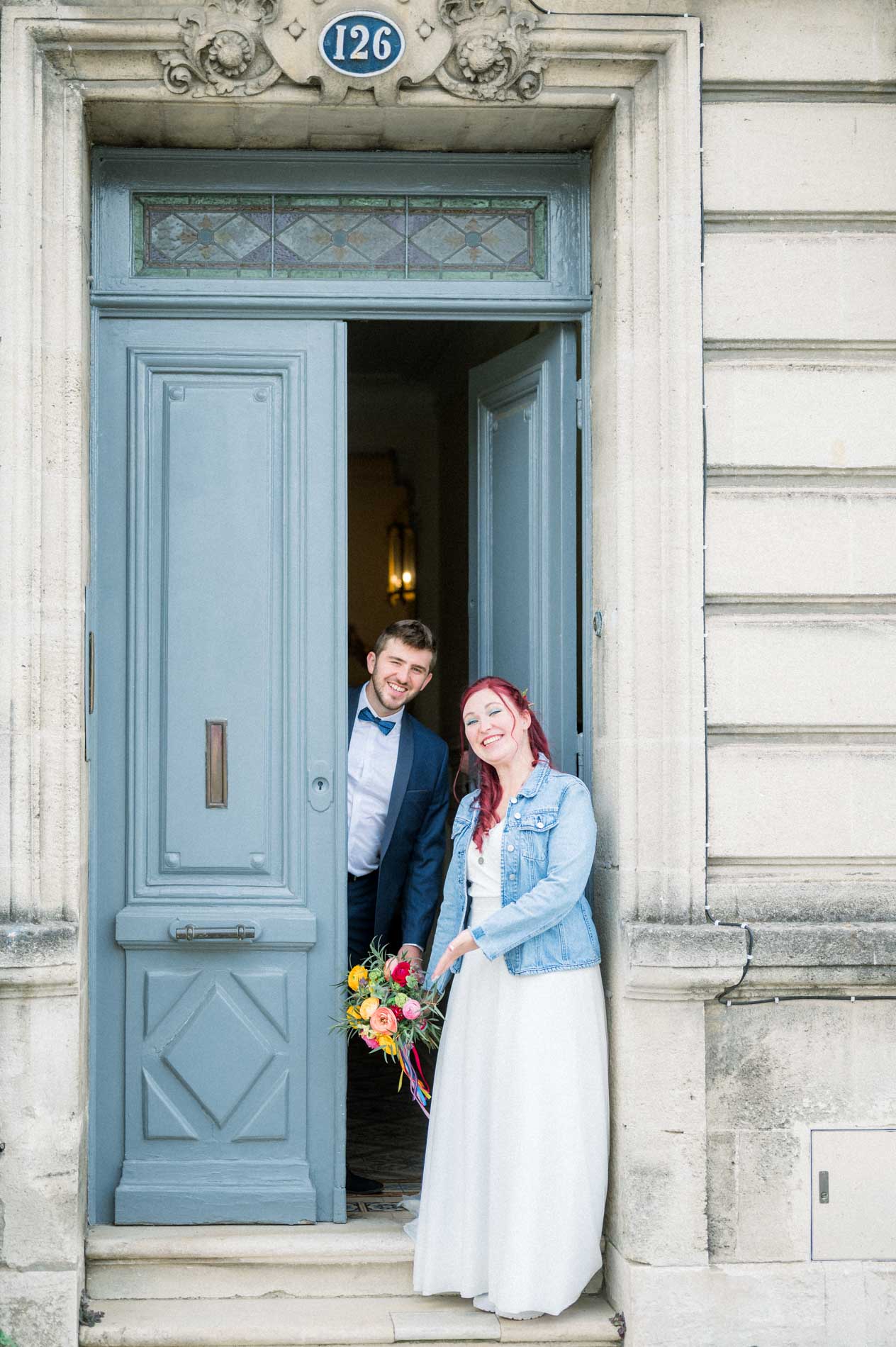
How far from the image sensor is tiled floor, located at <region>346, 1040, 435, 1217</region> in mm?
5434

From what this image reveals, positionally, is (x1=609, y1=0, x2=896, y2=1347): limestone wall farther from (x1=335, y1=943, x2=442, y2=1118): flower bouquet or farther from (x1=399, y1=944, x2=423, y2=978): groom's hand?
(x1=399, y1=944, x2=423, y2=978): groom's hand

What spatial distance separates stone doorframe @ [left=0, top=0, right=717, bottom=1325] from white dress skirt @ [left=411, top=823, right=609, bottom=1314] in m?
0.19

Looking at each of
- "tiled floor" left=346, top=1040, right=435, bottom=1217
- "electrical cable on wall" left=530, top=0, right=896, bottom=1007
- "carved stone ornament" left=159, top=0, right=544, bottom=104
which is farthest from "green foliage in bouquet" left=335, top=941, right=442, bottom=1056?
"carved stone ornament" left=159, top=0, right=544, bottom=104

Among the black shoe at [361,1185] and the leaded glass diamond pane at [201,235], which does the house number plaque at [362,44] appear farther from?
the black shoe at [361,1185]

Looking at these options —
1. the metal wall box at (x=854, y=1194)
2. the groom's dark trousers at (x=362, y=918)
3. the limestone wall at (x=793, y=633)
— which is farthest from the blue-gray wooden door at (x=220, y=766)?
the metal wall box at (x=854, y=1194)

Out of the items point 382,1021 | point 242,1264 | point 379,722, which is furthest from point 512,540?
point 242,1264

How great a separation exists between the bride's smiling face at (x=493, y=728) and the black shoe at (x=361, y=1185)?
73.3 inches

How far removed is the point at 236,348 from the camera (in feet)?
16.4

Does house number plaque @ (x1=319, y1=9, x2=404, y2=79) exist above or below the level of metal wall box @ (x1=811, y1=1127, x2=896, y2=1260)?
above

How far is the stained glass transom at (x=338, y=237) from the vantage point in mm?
4977

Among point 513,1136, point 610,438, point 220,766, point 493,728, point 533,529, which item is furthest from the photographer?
point 533,529

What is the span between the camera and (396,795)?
530cm

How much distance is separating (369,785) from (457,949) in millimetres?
1048

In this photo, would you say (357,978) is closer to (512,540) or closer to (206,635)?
(206,635)
